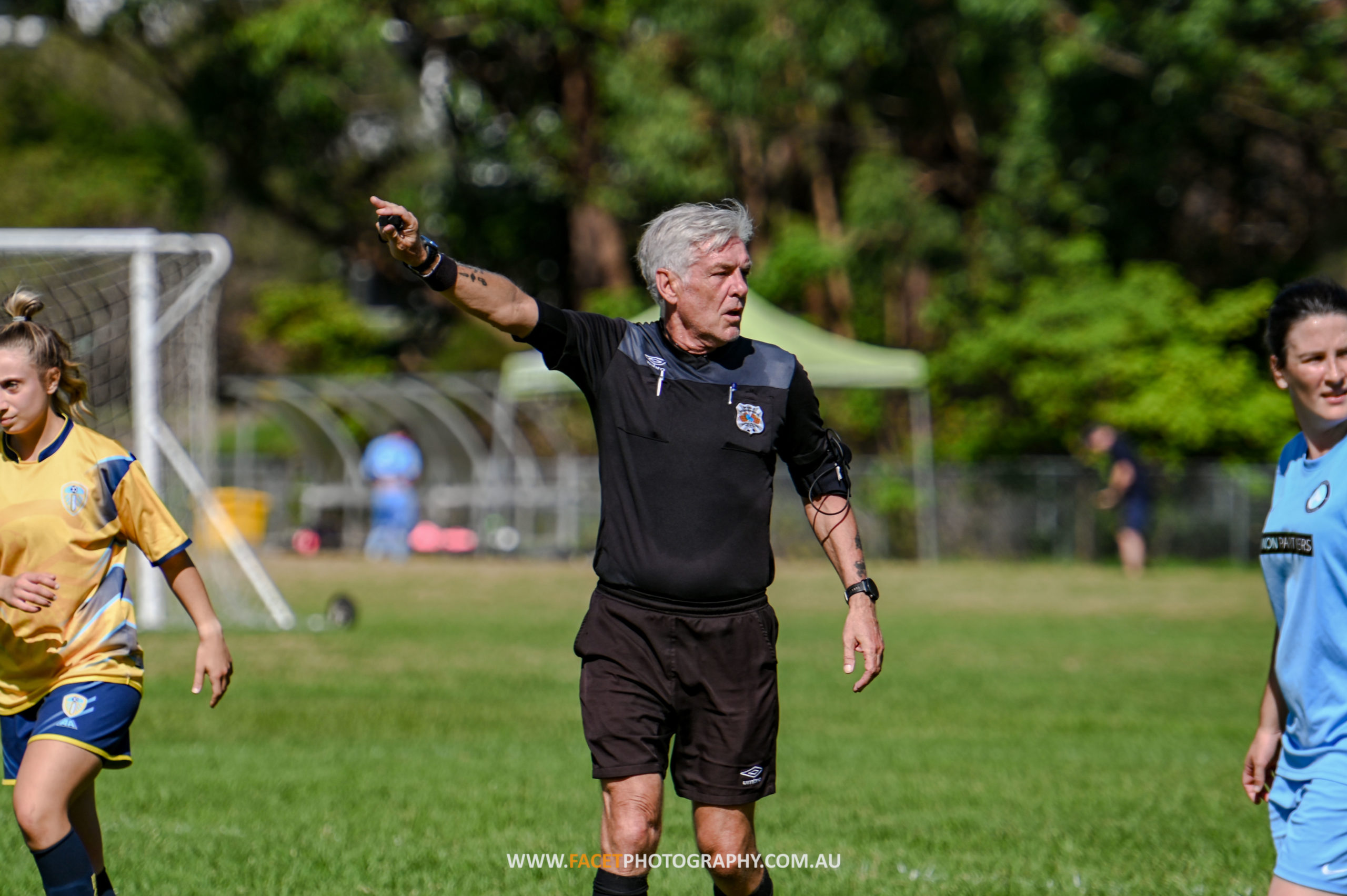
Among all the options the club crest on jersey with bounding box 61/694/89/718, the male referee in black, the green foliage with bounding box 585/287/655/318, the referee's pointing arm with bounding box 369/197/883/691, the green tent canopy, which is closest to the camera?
the referee's pointing arm with bounding box 369/197/883/691

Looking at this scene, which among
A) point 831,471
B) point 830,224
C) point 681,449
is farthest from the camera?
point 830,224

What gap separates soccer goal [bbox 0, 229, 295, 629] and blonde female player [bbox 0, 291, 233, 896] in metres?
9.49

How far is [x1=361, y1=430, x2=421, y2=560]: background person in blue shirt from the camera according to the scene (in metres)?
26.6

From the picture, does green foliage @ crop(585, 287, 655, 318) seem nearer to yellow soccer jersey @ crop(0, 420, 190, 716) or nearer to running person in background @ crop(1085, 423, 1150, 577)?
running person in background @ crop(1085, 423, 1150, 577)

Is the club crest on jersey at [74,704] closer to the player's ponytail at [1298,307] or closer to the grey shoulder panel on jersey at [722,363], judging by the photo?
the grey shoulder panel on jersey at [722,363]

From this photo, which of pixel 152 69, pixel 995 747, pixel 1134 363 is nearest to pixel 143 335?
pixel 995 747

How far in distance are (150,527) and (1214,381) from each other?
23.8 metres

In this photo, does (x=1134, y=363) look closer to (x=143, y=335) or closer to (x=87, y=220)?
(x=143, y=335)

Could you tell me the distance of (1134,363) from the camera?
2648cm

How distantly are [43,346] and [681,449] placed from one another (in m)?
1.96

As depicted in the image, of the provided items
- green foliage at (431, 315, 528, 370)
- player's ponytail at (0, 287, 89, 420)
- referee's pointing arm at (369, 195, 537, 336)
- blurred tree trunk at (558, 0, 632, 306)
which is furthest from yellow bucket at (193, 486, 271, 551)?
referee's pointing arm at (369, 195, 537, 336)

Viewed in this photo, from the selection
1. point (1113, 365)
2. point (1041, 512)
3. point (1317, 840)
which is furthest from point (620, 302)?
point (1317, 840)

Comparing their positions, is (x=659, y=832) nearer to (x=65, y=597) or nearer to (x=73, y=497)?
(x=65, y=597)

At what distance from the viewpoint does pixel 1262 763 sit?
431 centimetres
